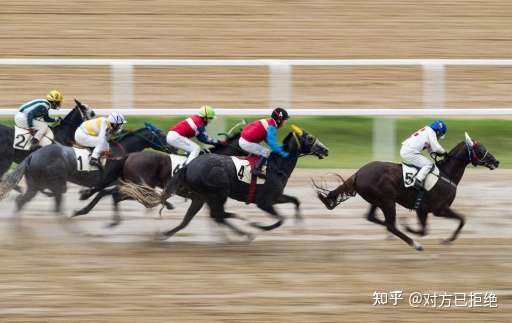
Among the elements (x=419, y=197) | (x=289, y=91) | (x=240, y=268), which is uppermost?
(x=289, y=91)

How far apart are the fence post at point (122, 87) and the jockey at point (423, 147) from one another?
5188 millimetres

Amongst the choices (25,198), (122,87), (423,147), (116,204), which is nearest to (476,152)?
(423,147)

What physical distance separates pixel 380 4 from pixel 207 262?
39.6ft

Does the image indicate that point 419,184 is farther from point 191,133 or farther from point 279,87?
point 279,87

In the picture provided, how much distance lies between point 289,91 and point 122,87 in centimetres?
231

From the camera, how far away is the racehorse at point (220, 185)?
10.2 meters

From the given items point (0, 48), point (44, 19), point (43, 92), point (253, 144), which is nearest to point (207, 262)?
point (253, 144)

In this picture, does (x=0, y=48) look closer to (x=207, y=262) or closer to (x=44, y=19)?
(x=44, y=19)

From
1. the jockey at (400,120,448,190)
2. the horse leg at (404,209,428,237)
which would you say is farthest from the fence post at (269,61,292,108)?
the horse leg at (404,209,428,237)

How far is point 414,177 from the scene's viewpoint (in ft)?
33.3

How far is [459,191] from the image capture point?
1266 centimetres

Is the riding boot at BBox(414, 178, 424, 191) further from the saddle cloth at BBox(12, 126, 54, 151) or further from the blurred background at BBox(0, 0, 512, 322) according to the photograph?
the saddle cloth at BBox(12, 126, 54, 151)

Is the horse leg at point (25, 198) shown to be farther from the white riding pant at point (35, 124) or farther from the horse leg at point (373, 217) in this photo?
the horse leg at point (373, 217)

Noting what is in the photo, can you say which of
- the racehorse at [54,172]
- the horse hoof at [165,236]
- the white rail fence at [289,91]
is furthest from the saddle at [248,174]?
the white rail fence at [289,91]
